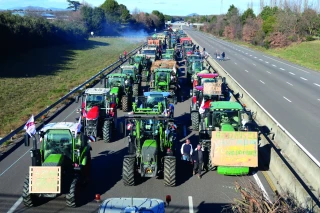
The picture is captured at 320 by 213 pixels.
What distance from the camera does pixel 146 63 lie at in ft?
138

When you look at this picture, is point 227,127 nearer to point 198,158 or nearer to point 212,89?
point 198,158

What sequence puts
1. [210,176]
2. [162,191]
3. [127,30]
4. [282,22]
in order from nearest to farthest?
[162,191] → [210,176] → [282,22] → [127,30]

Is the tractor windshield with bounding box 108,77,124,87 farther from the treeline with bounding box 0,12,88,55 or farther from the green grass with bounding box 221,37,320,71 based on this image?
the green grass with bounding box 221,37,320,71

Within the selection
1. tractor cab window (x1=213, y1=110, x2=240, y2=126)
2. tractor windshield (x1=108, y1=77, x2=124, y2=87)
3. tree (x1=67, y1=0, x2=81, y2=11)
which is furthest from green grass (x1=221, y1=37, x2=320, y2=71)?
tree (x1=67, y1=0, x2=81, y2=11)

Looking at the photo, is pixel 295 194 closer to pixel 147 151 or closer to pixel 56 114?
pixel 147 151

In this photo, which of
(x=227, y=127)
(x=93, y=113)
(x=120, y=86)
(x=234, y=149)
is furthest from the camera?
(x=120, y=86)

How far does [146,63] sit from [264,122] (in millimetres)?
21383

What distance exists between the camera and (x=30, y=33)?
6612cm

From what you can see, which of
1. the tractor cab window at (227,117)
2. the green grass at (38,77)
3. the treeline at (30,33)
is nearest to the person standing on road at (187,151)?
the tractor cab window at (227,117)

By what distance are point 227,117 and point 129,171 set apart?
17.3 ft

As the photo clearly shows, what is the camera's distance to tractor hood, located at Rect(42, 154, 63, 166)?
39.5ft

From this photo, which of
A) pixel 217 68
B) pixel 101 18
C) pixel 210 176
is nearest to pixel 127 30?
pixel 101 18

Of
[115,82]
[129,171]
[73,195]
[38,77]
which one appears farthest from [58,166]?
[38,77]

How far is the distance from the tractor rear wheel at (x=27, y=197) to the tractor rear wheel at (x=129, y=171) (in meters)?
2.94
